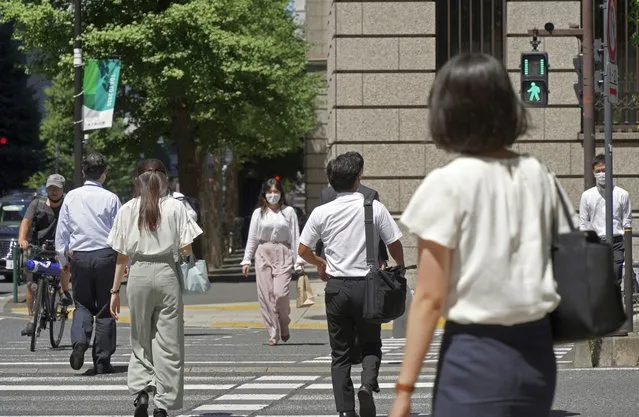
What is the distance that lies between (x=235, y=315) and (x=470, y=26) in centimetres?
569

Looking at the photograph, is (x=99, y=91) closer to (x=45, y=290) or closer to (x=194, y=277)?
(x=45, y=290)

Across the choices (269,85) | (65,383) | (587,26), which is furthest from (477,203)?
(269,85)

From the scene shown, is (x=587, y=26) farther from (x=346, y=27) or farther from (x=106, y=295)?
(x=106, y=295)

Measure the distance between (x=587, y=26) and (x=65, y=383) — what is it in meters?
8.80

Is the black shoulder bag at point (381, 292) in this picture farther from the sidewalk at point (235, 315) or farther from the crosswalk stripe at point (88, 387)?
the sidewalk at point (235, 315)

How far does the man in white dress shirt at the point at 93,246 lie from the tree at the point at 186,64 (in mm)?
20555

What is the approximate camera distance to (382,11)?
77.5ft

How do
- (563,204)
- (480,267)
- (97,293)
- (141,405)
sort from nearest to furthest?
(480,267) → (563,204) → (141,405) → (97,293)

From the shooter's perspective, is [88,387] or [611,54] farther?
[611,54]

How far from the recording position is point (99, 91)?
1016 inches

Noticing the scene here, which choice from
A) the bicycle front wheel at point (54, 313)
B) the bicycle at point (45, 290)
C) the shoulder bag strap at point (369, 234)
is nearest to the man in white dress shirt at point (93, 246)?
the bicycle at point (45, 290)

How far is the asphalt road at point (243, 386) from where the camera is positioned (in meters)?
10.6

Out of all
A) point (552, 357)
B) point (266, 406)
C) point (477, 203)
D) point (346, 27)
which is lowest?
point (266, 406)

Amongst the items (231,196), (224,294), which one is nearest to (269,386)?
(224,294)
